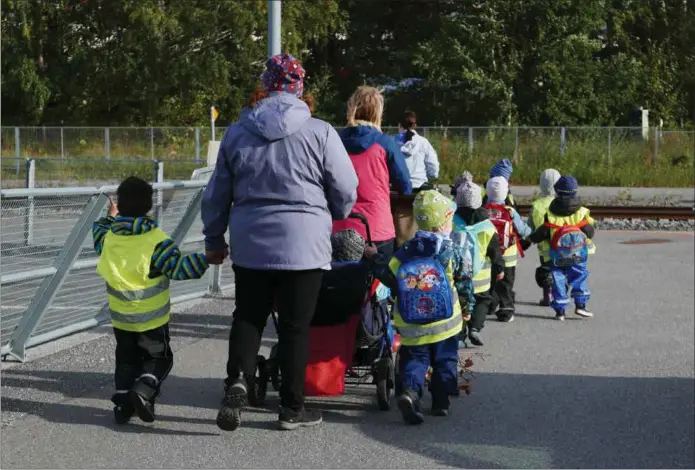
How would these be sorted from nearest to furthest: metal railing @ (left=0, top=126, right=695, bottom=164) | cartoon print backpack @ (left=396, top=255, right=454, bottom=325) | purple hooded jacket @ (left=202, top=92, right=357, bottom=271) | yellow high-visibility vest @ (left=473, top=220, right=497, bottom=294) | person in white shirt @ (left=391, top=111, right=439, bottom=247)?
purple hooded jacket @ (left=202, top=92, right=357, bottom=271), cartoon print backpack @ (left=396, top=255, right=454, bottom=325), yellow high-visibility vest @ (left=473, top=220, right=497, bottom=294), person in white shirt @ (left=391, top=111, right=439, bottom=247), metal railing @ (left=0, top=126, right=695, bottom=164)

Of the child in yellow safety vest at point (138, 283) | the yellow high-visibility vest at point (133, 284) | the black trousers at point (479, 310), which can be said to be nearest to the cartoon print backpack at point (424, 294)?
the child in yellow safety vest at point (138, 283)

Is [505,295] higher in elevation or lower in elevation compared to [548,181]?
lower

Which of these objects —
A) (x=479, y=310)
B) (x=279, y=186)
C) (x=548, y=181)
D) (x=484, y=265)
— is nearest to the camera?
(x=279, y=186)

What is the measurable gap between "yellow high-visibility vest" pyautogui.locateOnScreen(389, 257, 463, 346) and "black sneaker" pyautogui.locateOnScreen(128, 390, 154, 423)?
1.45 metres

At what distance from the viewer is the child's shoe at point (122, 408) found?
6758mm

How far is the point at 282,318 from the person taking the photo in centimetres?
665

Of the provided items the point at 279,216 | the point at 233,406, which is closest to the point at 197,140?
the point at 279,216

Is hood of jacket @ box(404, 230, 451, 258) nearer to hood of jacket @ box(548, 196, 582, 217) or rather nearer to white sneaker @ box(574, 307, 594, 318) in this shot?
hood of jacket @ box(548, 196, 582, 217)

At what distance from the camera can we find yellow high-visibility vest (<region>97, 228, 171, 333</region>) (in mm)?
6875

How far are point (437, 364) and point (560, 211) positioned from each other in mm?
4224

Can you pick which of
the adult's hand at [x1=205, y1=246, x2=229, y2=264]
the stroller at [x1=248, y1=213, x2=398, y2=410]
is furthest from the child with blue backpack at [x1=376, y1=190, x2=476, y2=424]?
the adult's hand at [x1=205, y1=246, x2=229, y2=264]

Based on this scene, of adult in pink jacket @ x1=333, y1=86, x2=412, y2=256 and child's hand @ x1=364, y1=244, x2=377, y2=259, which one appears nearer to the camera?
child's hand @ x1=364, y1=244, x2=377, y2=259

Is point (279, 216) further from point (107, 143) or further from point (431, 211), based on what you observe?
point (107, 143)

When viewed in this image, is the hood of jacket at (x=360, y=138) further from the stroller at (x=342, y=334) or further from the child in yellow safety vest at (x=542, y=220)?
the child in yellow safety vest at (x=542, y=220)
